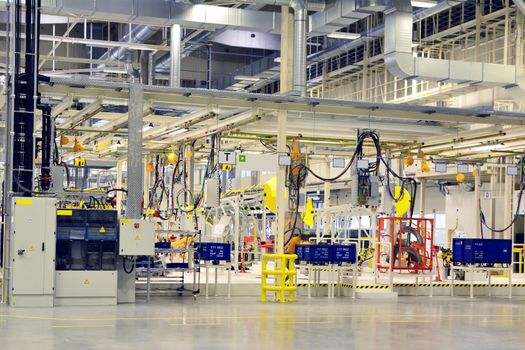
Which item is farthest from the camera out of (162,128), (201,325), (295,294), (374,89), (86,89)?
(374,89)

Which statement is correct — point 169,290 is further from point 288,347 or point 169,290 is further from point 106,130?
point 288,347

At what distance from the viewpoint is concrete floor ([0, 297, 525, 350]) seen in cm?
968

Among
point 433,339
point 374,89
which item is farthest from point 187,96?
point 374,89

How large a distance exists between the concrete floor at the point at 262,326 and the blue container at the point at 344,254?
1137 millimetres

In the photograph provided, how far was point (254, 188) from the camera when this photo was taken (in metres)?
21.6

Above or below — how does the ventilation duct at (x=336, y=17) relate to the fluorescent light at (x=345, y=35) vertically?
below

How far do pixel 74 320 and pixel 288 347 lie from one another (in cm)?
368

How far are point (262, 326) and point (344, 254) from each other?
18.0 feet

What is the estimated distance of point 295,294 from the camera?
688 inches

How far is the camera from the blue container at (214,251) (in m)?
16.1

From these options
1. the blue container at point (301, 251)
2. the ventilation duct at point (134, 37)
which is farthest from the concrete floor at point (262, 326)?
the ventilation duct at point (134, 37)

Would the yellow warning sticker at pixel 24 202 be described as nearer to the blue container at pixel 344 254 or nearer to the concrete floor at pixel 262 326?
the concrete floor at pixel 262 326

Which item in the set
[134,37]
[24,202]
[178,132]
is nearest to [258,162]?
[24,202]

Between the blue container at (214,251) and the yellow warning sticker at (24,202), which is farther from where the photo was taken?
the blue container at (214,251)
